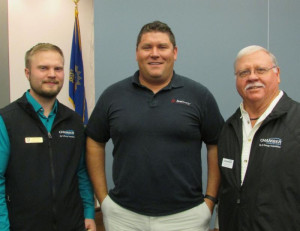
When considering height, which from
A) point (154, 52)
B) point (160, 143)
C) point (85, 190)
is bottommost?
point (85, 190)

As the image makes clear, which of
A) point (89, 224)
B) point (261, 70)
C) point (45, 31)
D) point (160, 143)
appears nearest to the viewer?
point (261, 70)

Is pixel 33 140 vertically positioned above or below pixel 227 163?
above

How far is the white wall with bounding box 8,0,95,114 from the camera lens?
374 cm

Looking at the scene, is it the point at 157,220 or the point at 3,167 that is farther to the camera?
the point at 157,220

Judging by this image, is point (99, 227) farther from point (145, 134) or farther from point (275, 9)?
point (275, 9)

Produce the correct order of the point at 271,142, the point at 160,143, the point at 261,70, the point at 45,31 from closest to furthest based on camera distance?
the point at 271,142
the point at 261,70
the point at 160,143
the point at 45,31

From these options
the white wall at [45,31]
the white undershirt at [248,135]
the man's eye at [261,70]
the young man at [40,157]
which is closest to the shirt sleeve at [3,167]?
the young man at [40,157]

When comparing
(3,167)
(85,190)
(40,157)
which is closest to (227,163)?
(85,190)

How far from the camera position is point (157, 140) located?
175 centimetres

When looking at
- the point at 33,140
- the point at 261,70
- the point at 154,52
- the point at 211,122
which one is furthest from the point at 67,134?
the point at 261,70

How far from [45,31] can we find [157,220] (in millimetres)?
3199

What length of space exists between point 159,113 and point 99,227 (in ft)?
8.20

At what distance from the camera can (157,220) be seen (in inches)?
69.1

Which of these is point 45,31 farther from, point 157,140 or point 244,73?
point 244,73
